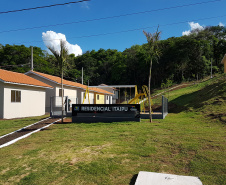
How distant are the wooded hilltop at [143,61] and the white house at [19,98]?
2165 centimetres

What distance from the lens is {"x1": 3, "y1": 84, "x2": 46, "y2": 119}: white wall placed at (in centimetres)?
1633

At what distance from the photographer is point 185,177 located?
3.55m

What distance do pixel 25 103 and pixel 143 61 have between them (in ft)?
143

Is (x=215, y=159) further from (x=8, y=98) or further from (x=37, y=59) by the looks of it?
(x=37, y=59)

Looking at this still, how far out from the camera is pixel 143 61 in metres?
56.9

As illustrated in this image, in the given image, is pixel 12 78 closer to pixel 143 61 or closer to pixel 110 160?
pixel 110 160

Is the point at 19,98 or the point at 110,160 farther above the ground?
the point at 19,98

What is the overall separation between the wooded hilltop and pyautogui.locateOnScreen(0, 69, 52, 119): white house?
Result: 71.0 ft

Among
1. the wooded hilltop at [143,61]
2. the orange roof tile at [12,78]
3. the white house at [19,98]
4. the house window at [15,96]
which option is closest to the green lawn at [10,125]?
the white house at [19,98]

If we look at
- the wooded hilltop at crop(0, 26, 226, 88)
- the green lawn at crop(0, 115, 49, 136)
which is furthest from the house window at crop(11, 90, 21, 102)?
the wooded hilltop at crop(0, 26, 226, 88)

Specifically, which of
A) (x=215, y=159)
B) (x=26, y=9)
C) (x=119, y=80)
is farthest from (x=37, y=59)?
(x=215, y=159)

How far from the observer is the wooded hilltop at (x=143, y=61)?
148ft

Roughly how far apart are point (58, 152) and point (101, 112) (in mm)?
6916

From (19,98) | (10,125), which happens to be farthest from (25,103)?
(10,125)
